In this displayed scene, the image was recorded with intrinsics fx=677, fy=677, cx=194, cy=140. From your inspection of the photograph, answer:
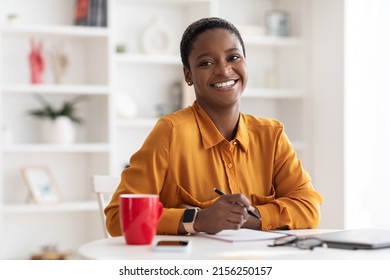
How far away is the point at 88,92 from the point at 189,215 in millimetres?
2738

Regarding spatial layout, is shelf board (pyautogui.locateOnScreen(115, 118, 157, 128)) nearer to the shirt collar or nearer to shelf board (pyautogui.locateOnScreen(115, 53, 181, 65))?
shelf board (pyautogui.locateOnScreen(115, 53, 181, 65))

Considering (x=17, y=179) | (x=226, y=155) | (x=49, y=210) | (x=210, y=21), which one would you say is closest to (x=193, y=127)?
(x=226, y=155)

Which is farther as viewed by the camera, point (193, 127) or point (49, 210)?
point (49, 210)

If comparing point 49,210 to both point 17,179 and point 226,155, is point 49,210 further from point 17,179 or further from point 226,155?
point 226,155

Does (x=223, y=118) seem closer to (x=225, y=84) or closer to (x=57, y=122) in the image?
(x=225, y=84)

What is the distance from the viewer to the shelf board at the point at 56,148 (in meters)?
3.97

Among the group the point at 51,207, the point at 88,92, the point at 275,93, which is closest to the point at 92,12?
the point at 88,92

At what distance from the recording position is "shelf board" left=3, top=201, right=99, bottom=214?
3.94 meters

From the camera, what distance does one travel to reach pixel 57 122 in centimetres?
409

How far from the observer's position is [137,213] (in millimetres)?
1274

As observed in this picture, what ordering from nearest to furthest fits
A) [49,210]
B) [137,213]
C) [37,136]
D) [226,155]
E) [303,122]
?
[137,213] < [226,155] < [49,210] < [37,136] < [303,122]

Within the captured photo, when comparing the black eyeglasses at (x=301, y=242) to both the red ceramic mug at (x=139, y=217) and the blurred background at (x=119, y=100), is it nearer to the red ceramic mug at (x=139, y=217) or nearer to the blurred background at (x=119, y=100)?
the red ceramic mug at (x=139, y=217)

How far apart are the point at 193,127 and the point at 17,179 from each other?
2.72m

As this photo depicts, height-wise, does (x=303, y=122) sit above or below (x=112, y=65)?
below
